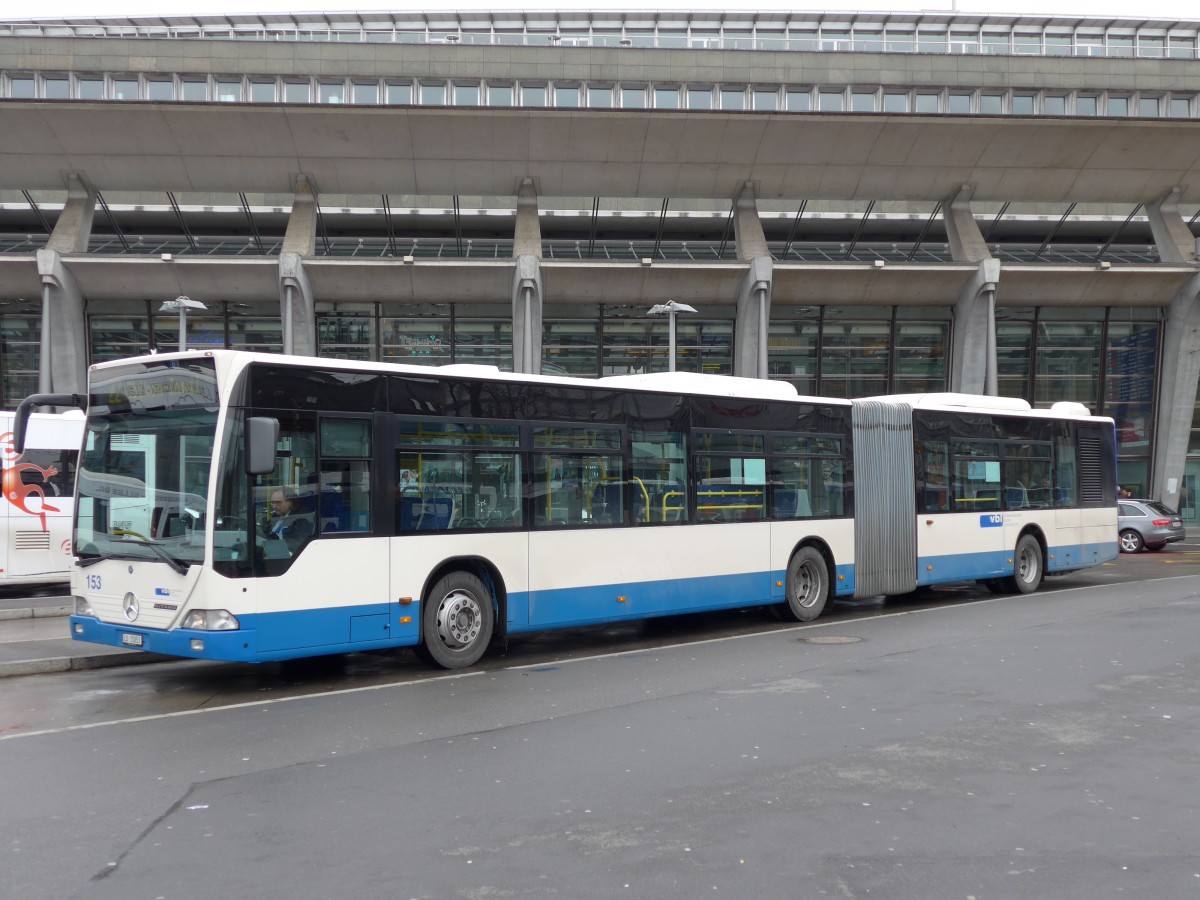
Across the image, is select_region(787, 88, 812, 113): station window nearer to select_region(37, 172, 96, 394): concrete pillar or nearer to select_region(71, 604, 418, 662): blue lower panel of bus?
select_region(37, 172, 96, 394): concrete pillar

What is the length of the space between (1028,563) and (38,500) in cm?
1708

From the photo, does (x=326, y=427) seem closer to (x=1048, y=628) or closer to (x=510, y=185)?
(x=1048, y=628)

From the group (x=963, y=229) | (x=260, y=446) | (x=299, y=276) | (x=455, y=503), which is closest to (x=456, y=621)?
(x=455, y=503)

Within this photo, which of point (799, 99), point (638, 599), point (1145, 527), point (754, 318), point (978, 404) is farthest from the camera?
point (799, 99)

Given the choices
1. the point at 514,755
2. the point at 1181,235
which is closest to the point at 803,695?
the point at 514,755

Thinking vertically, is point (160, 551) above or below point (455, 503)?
below

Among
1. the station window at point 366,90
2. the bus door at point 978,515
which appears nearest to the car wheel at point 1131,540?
the bus door at point 978,515

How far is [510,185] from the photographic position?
3269 cm

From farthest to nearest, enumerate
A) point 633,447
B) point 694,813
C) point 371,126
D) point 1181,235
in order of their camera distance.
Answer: point 1181,235
point 371,126
point 633,447
point 694,813

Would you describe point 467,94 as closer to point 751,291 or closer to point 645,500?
point 751,291

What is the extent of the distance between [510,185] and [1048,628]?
912 inches

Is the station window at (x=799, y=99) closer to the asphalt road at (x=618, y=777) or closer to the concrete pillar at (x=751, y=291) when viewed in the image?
the concrete pillar at (x=751, y=291)

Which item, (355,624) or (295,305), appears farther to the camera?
(295,305)

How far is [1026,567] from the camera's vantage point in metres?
18.8
